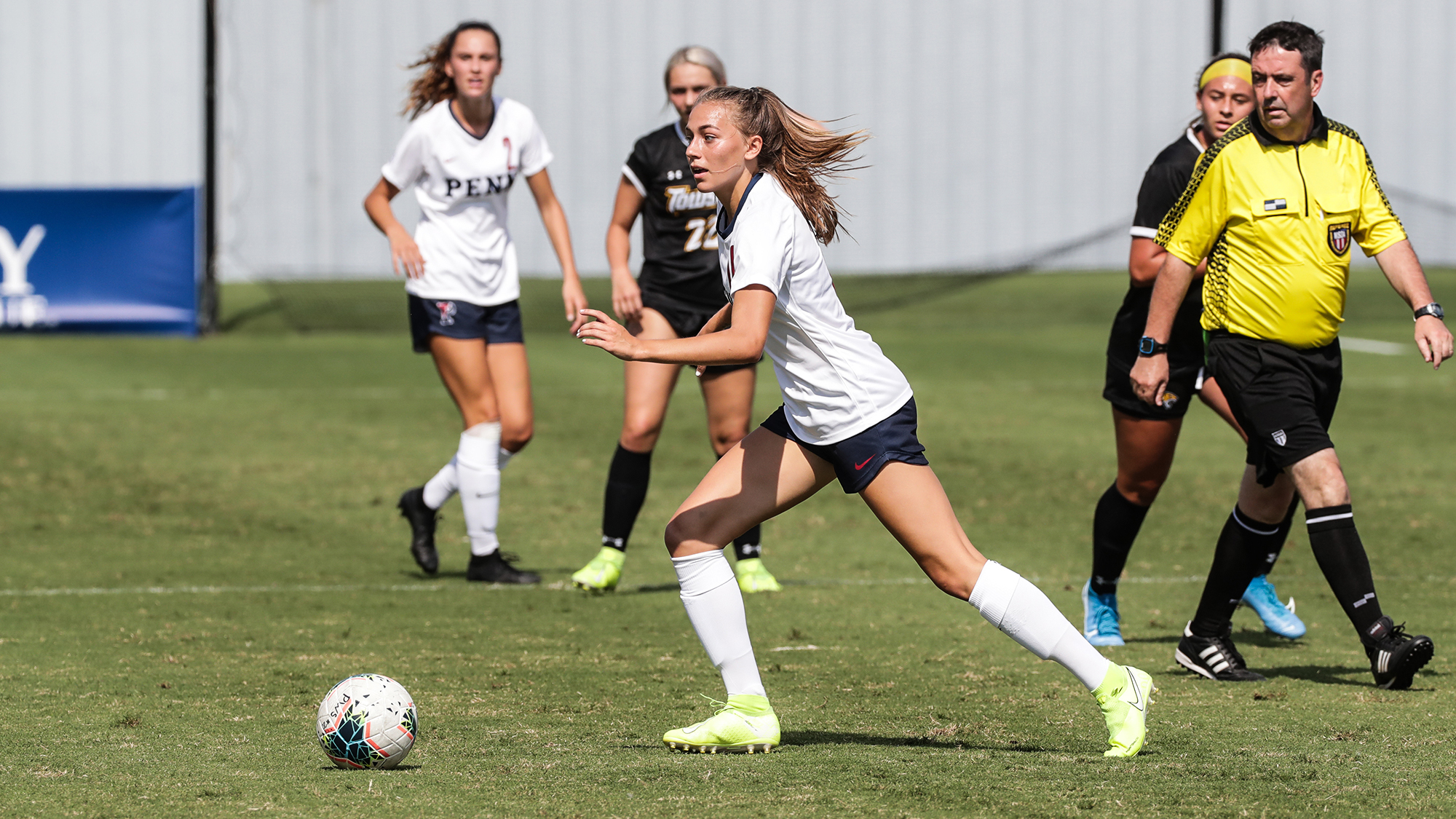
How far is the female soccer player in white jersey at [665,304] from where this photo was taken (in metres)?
7.74

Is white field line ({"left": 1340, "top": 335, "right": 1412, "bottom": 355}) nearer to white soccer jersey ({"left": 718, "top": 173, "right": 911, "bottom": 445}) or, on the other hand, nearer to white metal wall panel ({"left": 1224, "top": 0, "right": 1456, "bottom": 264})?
white metal wall panel ({"left": 1224, "top": 0, "right": 1456, "bottom": 264})

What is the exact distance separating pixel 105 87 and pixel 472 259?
662 inches

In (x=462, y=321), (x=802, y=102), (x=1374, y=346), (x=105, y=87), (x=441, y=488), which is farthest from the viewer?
(x=802, y=102)

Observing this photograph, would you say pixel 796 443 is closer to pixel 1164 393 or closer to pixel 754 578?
pixel 1164 393

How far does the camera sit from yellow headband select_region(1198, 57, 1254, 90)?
6426 millimetres

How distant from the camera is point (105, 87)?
75.5 feet

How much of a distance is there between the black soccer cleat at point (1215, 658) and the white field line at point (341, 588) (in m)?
1.82

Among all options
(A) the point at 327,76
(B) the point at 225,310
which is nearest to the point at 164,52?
(A) the point at 327,76

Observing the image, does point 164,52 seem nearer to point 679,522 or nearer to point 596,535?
point 596,535

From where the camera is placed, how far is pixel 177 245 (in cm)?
1973

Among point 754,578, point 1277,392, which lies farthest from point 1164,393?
point 754,578

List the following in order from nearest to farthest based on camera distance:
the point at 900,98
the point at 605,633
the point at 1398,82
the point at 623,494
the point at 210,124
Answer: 1. the point at 605,633
2. the point at 623,494
3. the point at 210,124
4. the point at 900,98
5. the point at 1398,82

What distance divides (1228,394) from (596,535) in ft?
14.0

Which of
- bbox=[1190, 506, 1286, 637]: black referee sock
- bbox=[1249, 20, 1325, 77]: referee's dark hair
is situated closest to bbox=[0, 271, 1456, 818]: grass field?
bbox=[1190, 506, 1286, 637]: black referee sock
